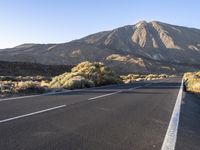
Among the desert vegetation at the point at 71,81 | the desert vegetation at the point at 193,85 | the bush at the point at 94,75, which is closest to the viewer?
the desert vegetation at the point at 71,81

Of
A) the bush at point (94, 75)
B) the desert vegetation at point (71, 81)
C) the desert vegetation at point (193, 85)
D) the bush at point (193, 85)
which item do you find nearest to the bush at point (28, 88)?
the desert vegetation at point (71, 81)

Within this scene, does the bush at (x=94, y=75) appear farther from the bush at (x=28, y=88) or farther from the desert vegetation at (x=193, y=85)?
the bush at (x=28, y=88)

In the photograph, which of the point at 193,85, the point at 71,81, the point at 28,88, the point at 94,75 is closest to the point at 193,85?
the point at 193,85

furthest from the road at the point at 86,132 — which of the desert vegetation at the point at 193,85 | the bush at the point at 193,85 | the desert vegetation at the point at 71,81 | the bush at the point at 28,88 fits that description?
the bush at the point at 193,85

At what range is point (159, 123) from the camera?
11.1 m

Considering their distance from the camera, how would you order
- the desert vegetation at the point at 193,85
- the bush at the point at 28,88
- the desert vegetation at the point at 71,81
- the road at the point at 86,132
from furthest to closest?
the desert vegetation at the point at 193,85
the desert vegetation at the point at 71,81
the bush at the point at 28,88
the road at the point at 86,132

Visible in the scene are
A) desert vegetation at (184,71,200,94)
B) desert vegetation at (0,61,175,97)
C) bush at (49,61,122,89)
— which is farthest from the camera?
bush at (49,61,122,89)

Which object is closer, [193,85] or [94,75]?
[193,85]

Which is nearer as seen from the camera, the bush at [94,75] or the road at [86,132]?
the road at [86,132]

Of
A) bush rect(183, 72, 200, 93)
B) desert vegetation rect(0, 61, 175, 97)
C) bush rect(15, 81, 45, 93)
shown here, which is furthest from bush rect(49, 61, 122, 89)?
bush rect(15, 81, 45, 93)

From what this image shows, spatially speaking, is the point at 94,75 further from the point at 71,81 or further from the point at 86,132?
the point at 86,132

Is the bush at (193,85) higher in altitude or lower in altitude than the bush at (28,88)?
lower

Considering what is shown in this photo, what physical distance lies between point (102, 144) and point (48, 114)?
15.7ft

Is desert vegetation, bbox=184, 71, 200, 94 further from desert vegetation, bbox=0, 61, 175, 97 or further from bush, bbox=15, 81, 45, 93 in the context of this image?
bush, bbox=15, 81, 45, 93
